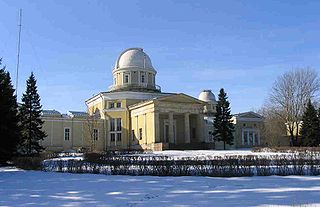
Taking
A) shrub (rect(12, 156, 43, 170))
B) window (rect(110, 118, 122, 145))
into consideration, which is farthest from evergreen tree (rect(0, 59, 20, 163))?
window (rect(110, 118, 122, 145))

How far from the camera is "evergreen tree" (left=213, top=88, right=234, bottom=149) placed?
2347 inches

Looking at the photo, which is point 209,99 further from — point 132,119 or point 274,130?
point 132,119

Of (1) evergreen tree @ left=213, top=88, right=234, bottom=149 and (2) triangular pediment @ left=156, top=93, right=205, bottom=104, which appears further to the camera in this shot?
(1) evergreen tree @ left=213, top=88, right=234, bottom=149

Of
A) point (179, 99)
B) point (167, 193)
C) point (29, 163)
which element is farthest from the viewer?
point (179, 99)

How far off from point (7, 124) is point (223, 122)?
41.2 metres

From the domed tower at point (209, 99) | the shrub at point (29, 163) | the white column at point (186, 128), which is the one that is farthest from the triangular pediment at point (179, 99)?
the shrub at point (29, 163)

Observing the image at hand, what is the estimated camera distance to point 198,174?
16.0 metres

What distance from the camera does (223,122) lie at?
5962cm

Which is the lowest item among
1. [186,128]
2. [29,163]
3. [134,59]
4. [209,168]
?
[209,168]

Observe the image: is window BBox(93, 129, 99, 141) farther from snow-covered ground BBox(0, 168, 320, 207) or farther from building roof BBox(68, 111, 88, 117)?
snow-covered ground BBox(0, 168, 320, 207)

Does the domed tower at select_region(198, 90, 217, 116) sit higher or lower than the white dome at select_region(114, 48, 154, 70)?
lower

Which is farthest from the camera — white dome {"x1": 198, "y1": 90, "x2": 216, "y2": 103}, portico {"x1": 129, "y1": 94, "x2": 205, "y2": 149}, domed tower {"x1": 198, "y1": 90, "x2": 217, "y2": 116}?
white dome {"x1": 198, "y1": 90, "x2": 216, "y2": 103}

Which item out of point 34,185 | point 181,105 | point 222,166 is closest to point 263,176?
point 222,166

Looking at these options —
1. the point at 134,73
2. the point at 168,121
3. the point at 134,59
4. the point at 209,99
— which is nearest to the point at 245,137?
the point at 209,99
